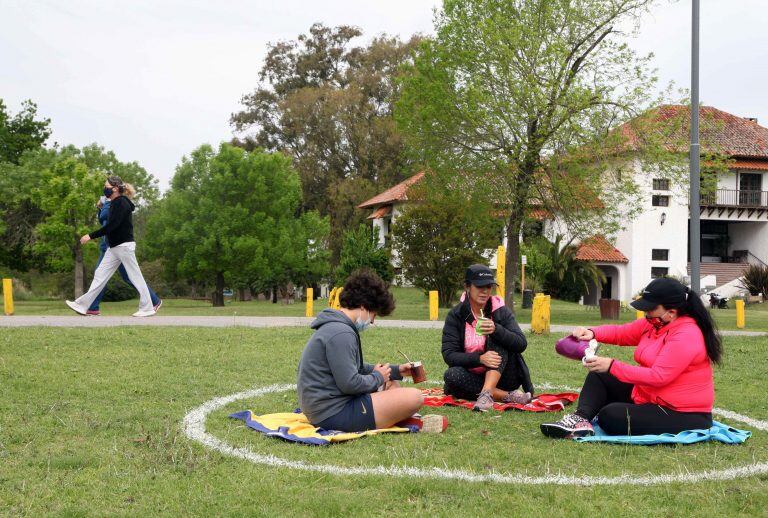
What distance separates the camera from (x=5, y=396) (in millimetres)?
7652

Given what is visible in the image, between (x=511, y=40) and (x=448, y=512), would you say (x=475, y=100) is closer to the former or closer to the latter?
(x=511, y=40)

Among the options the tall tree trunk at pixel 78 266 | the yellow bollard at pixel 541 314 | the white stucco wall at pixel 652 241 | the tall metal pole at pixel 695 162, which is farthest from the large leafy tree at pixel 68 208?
the white stucco wall at pixel 652 241

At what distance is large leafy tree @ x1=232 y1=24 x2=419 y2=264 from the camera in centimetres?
5166

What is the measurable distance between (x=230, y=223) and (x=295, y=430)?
1189 inches

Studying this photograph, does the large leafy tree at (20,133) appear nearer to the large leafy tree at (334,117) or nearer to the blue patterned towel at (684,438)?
the large leafy tree at (334,117)

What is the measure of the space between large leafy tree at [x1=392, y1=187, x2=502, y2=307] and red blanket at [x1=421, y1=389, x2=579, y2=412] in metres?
22.1

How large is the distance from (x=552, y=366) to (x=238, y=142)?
46541mm

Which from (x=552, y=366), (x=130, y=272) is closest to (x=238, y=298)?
(x=130, y=272)

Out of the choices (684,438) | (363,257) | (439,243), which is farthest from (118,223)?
(363,257)

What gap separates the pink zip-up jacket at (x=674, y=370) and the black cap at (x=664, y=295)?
0.61ft

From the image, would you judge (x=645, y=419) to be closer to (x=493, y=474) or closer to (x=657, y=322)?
(x=657, y=322)

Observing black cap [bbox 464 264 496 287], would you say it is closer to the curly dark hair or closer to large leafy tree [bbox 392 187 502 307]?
the curly dark hair

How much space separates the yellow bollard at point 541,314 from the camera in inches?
637

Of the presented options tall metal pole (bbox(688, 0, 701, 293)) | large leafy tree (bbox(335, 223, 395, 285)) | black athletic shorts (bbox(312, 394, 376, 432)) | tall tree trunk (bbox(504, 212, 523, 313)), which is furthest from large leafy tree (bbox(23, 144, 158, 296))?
black athletic shorts (bbox(312, 394, 376, 432))
